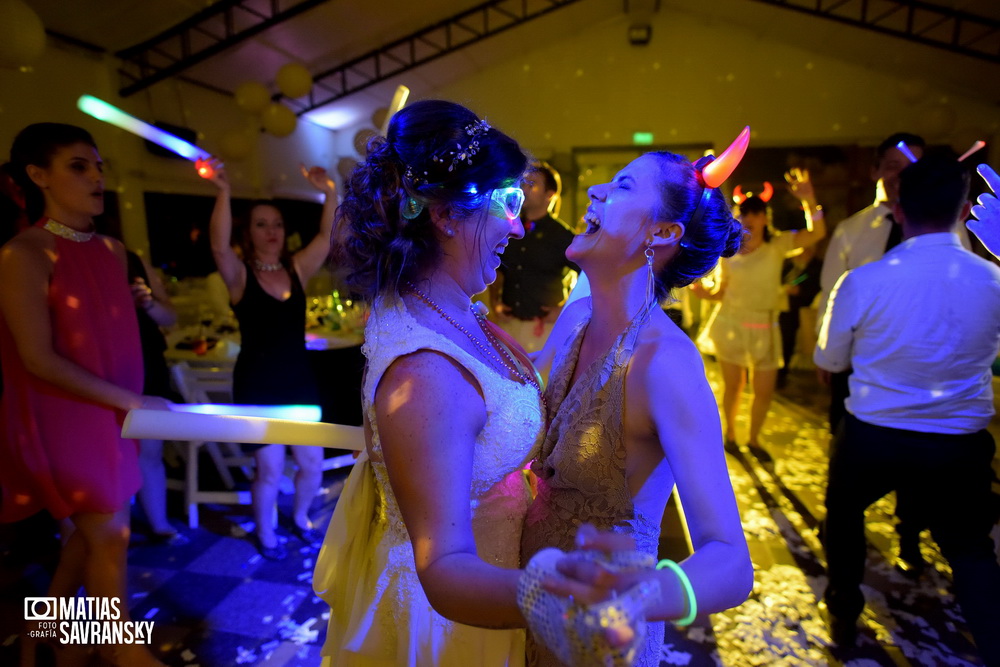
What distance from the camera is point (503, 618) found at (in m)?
0.68

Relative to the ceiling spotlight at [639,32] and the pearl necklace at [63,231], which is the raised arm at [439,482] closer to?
the pearl necklace at [63,231]

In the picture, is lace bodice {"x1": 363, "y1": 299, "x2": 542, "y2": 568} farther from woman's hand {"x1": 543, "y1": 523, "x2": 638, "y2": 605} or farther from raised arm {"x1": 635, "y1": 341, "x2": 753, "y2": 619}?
woman's hand {"x1": 543, "y1": 523, "x2": 638, "y2": 605}

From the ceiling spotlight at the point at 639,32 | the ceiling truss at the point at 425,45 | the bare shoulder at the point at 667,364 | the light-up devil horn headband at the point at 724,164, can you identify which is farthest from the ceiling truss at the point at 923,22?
the bare shoulder at the point at 667,364

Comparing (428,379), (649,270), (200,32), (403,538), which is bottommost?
(403,538)

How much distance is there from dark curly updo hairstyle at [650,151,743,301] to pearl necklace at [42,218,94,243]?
1776 millimetres

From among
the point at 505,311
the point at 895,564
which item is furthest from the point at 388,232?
the point at 895,564

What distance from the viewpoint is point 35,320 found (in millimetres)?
1589

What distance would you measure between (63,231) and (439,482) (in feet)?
5.53

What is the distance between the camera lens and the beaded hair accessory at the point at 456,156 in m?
0.95

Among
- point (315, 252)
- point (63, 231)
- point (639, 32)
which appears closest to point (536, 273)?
point (315, 252)

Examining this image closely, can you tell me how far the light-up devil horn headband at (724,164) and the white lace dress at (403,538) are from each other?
61cm

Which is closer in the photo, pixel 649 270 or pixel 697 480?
pixel 697 480

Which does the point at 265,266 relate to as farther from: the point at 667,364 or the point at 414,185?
the point at 667,364

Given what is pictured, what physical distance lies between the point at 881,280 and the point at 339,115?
9861mm
